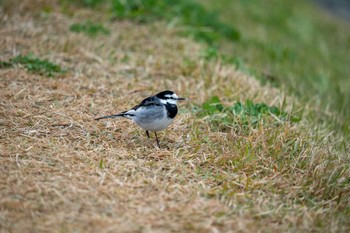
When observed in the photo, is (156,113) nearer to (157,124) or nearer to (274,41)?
(157,124)

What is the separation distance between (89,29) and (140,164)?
13.3ft

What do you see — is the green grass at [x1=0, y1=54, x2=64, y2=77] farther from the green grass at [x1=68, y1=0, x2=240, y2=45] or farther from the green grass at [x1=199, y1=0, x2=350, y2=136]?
the green grass at [x1=199, y1=0, x2=350, y2=136]

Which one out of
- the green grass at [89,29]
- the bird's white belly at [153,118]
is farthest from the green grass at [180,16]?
the bird's white belly at [153,118]

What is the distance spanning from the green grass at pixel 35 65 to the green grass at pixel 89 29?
→ 58.0 inches

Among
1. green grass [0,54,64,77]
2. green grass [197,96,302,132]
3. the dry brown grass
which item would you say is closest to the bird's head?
the dry brown grass

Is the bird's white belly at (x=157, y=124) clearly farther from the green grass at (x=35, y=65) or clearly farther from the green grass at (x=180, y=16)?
the green grass at (x=180, y=16)

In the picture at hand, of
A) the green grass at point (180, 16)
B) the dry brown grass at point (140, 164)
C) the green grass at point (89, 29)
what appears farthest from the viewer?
the green grass at point (180, 16)

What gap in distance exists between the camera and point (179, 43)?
8398 millimetres

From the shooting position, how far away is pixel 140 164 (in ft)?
15.5

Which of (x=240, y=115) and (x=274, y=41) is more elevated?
(x=240, y=115)

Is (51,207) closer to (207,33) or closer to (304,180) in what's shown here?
(304,180)

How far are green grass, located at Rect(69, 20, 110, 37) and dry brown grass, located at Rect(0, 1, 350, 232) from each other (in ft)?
3.33

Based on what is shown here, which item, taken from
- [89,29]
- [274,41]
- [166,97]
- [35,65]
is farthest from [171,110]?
[274,41]

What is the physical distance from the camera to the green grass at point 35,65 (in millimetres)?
6586
